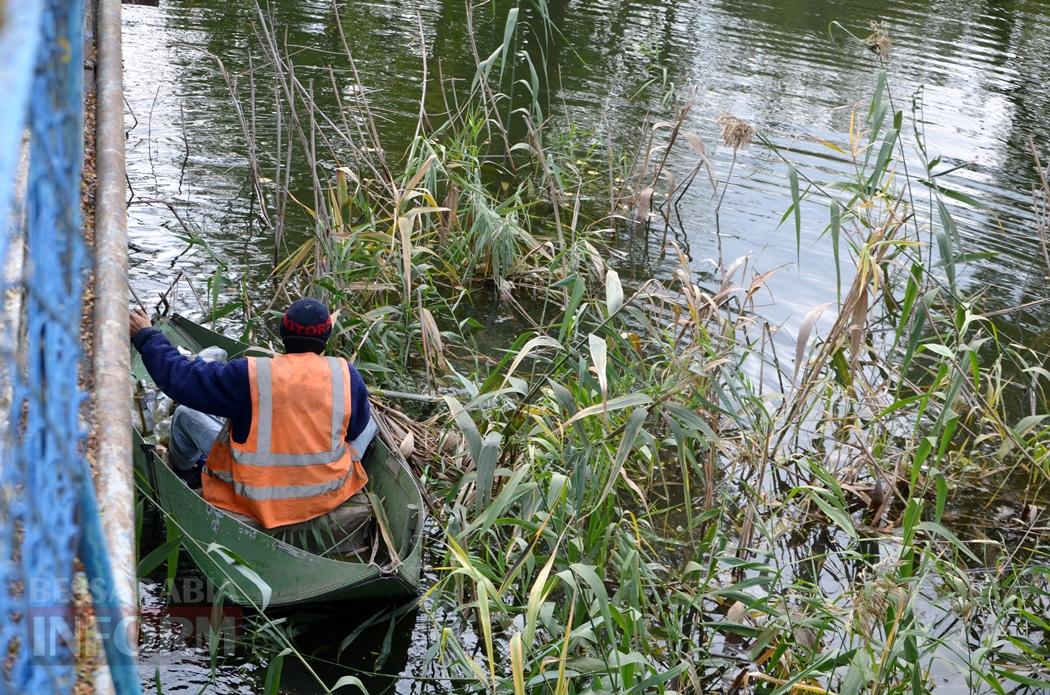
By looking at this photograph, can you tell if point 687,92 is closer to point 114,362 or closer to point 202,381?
point 202,381

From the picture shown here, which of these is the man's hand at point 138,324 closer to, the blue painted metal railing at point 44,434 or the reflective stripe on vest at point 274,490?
the reflective stripe on vest at point 274,490

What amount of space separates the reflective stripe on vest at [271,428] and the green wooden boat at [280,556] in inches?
10.5

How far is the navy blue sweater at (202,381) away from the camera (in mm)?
4145

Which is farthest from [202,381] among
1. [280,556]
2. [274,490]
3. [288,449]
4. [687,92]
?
[687,92]

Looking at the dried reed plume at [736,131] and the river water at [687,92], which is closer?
the dried reed plume at [736,131]

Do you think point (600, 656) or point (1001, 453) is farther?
point (1001, 453)

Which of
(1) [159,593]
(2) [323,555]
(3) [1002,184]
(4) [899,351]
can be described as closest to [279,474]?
(2) [323,555]

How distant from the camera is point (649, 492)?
5.46 metres

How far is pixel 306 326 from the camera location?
4234 millimetres

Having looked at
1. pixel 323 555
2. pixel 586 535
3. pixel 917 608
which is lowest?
pixel 917 608

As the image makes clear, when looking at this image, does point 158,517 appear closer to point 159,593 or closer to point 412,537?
point 159,593

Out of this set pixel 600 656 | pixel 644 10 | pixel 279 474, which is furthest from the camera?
pixel 644 10

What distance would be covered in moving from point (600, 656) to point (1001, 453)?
104 inches

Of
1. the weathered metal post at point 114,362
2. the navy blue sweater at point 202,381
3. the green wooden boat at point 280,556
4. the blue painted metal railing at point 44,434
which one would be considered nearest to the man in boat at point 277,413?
the navy blue sweater at point 202,381
